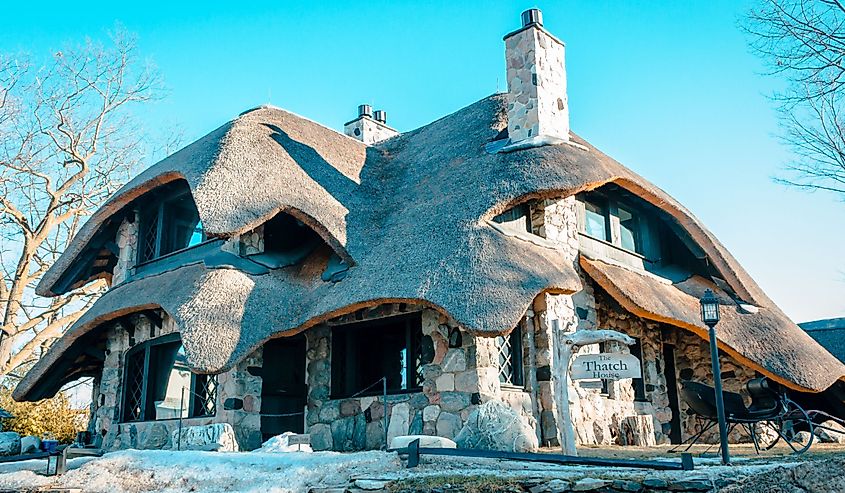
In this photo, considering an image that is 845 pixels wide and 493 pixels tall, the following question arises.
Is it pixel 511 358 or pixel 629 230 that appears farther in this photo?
pixel 629 230

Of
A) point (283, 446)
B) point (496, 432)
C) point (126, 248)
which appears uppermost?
point (126, 248)

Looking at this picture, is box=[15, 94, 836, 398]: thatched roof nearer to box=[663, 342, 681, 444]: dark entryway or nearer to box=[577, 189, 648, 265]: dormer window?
box=[577, 189, 648, 265]: dormer window

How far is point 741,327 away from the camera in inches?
464

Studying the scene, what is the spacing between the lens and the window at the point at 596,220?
475 inches

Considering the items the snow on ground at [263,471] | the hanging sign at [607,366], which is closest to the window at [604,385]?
the hanging sign at [607,366]

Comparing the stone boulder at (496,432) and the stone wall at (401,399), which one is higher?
the stone wall at (401,399)

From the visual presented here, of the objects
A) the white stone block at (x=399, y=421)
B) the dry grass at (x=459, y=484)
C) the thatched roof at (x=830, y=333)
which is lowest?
the dry grass at (x=459, y=484)

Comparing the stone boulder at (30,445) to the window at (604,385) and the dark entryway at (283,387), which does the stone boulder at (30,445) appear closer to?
the dark entryway at (283,387)

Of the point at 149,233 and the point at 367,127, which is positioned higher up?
the point at 367,127

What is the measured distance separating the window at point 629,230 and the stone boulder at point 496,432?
18.3 ft

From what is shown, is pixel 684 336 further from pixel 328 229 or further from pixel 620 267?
pixel 328 229

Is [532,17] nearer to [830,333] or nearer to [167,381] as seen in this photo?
[167,381]

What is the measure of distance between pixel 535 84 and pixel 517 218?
6.70 feet

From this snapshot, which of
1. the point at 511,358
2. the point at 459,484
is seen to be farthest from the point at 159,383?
the point at 459,484
